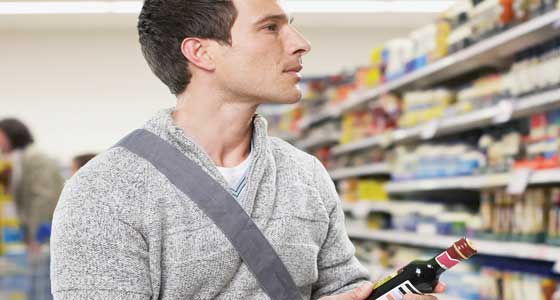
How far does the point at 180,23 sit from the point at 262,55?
0.20 meters

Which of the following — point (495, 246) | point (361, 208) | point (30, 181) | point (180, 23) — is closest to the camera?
point (180, 23)

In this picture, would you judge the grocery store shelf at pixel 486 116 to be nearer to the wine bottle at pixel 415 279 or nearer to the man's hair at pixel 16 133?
the wine bottle at pixel 415 279

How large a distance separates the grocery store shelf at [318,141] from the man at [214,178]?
5.81 m

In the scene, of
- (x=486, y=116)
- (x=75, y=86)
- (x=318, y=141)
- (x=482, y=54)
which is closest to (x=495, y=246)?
(x=486, y=116)

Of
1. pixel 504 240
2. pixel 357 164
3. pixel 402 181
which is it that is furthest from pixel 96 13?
pixel 504 240

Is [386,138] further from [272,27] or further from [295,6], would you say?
[295,6]

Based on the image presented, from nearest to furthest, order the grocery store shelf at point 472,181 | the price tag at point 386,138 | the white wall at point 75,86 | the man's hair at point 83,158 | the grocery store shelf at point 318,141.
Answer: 1. the grocery store shelf at point 472,181
2. the man's hair at point 83,158
3. the price tag at point 386,138
4. the grocery store shelf at point 318,141
5. the white wall at point 75,86

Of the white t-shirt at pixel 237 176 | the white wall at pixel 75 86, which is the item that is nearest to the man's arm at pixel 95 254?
the white t-shirt at pixel 237 176

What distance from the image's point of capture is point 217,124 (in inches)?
72.4

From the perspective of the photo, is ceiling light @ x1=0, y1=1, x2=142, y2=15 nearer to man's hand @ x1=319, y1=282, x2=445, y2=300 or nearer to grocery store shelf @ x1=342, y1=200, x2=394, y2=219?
grocery store shelf @ x1=342, y1=200, x2=394, y2=219

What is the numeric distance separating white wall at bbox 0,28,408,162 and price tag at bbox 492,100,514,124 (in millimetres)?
7976

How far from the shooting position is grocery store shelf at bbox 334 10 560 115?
363 cm

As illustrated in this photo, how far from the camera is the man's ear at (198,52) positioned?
184 cm

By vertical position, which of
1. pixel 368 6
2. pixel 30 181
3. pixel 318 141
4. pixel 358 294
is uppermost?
pixel 368 6
